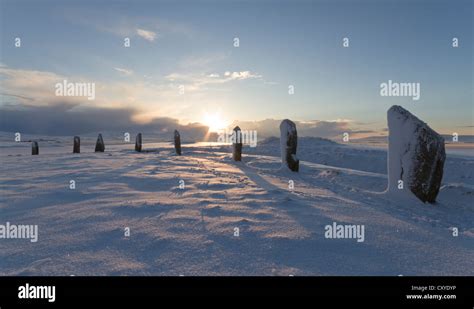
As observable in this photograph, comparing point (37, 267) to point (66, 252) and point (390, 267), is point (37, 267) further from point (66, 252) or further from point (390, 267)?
point (390, 267)

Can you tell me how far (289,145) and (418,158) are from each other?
16.2ft

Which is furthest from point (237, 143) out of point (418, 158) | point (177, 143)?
point (418, 158)

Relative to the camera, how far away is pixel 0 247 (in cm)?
269

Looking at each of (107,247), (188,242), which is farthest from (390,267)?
(107,247)

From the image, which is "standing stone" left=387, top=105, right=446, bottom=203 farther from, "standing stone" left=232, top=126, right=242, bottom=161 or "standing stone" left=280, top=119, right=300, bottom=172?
"standing stone" left=232, top=126, right=242, bottom=161

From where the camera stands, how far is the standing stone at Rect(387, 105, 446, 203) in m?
6.72

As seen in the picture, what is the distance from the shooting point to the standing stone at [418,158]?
6723mm

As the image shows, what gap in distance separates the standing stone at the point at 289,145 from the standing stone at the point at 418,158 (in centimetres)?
410

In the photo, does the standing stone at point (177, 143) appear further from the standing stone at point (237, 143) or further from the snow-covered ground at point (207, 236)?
the snow-covered ground at point (207, 236)

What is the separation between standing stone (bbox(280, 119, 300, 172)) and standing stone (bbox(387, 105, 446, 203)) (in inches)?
162

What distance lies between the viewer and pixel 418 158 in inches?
267
